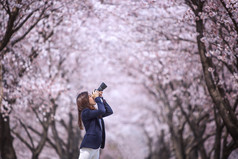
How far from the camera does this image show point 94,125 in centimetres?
637

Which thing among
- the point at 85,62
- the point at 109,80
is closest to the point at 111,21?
the point at 85,62

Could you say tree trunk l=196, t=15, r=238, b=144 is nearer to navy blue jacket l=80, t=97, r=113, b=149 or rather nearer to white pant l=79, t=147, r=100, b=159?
navy blue jacket l=80, t=97, r=113, b=149

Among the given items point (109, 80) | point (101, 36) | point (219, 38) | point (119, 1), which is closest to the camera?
point (219, 38)

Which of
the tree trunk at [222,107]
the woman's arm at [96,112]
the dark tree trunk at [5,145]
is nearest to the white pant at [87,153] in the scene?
the woman's arm at [96,112]

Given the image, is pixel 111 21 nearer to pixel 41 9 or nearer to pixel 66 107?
pixel 41 9

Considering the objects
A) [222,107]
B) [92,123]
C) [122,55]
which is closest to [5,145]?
[92,123]

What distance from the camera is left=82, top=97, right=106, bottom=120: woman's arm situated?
622cm

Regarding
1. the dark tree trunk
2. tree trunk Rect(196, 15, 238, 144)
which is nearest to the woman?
tree trunk Rect(196, 15, 238, 144)

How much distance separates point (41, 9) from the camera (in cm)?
991

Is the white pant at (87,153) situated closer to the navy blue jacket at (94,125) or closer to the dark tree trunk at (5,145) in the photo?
the navy blue jacket at (94,125)

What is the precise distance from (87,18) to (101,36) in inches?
48.6

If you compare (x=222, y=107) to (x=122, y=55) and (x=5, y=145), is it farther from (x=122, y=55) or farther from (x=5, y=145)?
(x=122, y=55)

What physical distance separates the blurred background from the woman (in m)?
2.92

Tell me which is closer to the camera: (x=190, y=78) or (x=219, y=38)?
(x=219, y=38)
